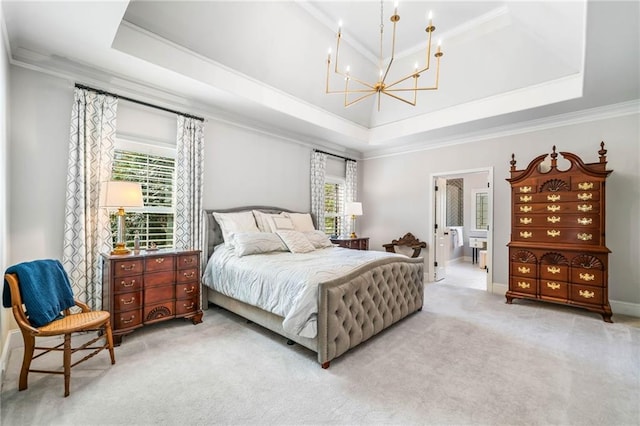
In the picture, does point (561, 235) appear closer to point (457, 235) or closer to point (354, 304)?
point (354, 304)

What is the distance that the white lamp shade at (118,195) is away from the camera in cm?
287

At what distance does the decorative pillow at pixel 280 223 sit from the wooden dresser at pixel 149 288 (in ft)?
4.18

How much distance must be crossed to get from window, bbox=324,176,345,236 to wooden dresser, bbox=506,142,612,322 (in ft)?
10.5

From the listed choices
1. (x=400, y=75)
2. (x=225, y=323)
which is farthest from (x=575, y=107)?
(x=225, y=323)

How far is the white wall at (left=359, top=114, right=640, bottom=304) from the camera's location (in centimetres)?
395

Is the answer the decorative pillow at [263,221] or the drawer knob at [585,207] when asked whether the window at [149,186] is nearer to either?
the decorative pillow at [263,221]

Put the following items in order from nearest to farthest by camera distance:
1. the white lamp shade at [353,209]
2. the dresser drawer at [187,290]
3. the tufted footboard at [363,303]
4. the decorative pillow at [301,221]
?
the tufted footboard at [363,303], the dresser drawer at [187,290], the decorative pillow at [301,221], the white lamp shade at [353,209]

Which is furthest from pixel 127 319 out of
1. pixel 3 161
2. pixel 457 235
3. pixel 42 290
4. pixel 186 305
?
pixel 457 235

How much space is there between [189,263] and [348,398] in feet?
7.45

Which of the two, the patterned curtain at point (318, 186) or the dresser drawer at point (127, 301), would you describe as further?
the patterned curtain at point (318, 186)

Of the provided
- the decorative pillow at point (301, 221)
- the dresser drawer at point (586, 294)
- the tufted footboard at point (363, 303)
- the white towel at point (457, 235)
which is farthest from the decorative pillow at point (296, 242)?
the white towel at point (457, 235)

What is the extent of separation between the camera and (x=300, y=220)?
5.01m

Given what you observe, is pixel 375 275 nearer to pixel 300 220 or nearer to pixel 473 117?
pixel 300 220

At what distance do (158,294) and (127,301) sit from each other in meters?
0.29
